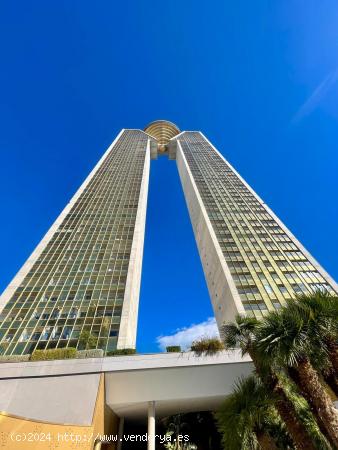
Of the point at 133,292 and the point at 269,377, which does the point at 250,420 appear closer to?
the point at 269,377

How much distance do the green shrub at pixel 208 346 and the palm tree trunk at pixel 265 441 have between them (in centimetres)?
667

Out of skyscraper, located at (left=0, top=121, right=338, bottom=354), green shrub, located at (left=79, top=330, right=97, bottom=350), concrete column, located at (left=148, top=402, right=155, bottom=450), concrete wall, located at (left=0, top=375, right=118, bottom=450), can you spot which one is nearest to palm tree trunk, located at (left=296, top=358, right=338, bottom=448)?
concrete column, located at (left=148, top=402, right=155, bottom=450)

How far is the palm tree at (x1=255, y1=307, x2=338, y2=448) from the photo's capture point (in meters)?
9.57

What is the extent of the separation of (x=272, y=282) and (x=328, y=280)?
8.72 meters

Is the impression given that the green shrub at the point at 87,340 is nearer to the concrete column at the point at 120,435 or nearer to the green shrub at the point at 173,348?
the concrete column at the point at 120,435

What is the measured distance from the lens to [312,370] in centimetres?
1038

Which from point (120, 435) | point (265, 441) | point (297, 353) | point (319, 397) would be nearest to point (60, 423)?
point (120, 435)

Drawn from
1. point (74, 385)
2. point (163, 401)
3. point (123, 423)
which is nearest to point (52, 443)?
point (74, 385)

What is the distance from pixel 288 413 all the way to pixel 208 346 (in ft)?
25.0

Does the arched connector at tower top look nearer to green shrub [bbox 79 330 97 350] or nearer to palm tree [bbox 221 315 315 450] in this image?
green shrub [bbox 79 330 97 350]

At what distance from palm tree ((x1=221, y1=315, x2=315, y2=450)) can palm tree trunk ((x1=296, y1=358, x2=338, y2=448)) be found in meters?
0.94

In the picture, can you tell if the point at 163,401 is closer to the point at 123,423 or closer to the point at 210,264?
the point at 123,423

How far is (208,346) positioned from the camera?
17.7m

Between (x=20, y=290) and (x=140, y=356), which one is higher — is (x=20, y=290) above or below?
above
